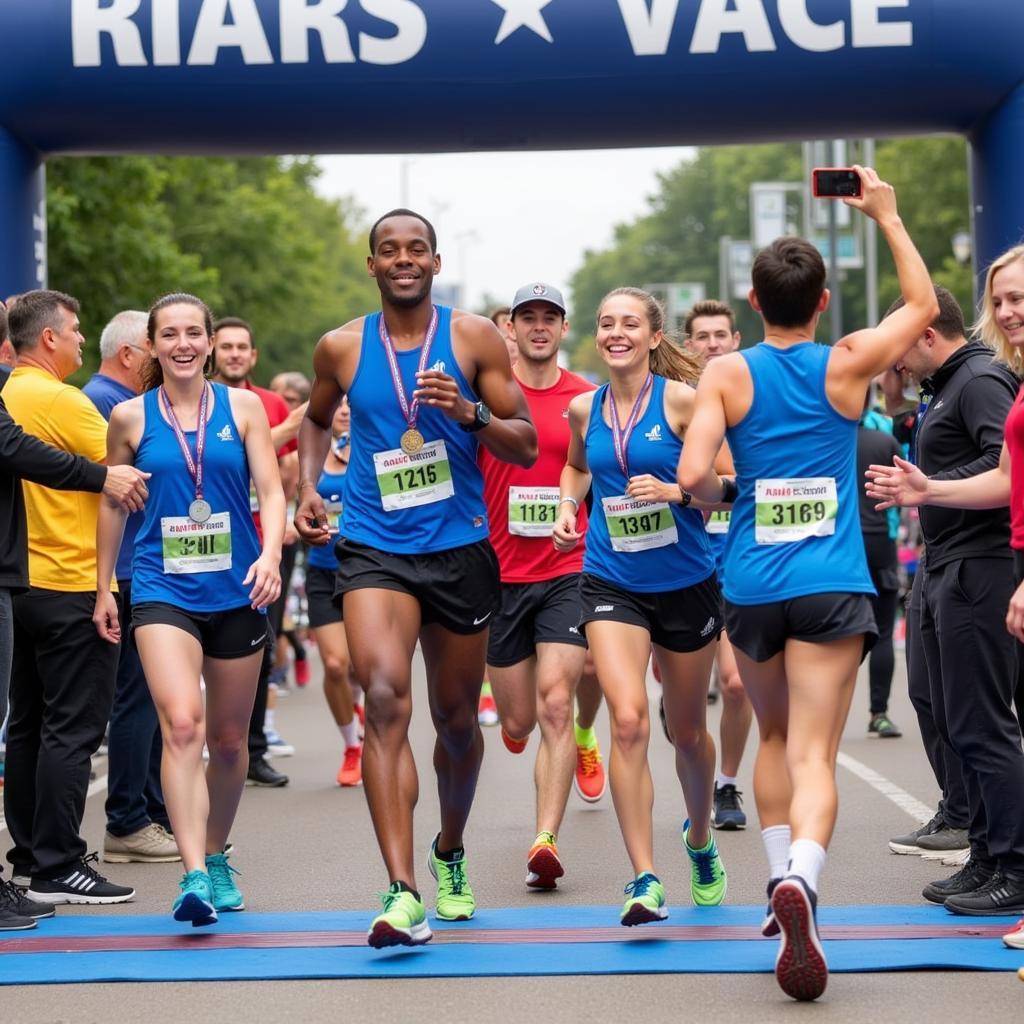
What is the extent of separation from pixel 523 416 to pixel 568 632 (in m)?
1.68

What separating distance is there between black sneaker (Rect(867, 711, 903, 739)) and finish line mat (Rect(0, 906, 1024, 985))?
611cm

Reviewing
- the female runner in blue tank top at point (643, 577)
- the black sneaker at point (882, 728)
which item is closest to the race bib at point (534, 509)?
the female runner in blue tank top at point (643, 577)

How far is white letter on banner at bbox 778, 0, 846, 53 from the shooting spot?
9867 millimetres

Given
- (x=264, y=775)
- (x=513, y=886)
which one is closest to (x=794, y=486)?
(x=513, y=886)

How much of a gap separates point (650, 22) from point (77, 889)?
5208mm

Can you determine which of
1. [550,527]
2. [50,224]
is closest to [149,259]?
[50,224]

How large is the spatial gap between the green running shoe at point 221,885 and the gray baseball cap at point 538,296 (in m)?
2.75

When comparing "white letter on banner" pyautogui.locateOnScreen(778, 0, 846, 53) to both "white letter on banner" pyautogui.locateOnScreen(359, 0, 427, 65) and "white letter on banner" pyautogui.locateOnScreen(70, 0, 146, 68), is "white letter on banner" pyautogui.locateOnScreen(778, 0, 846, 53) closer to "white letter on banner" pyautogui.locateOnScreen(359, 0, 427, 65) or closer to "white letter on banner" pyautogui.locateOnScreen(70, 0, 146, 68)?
"white letter on banner" pyautogui.locateOnScreen(359, 0, 427, 65)

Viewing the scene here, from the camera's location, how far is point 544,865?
23.9 feet

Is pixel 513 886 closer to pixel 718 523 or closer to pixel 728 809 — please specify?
pixel 728 809

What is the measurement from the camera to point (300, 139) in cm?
1045

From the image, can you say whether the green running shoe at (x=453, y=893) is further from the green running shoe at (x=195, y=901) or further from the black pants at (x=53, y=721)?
the black pants at (x=53, y=721)

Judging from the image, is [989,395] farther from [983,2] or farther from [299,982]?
[983,2]

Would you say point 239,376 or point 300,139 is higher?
point 300,139
